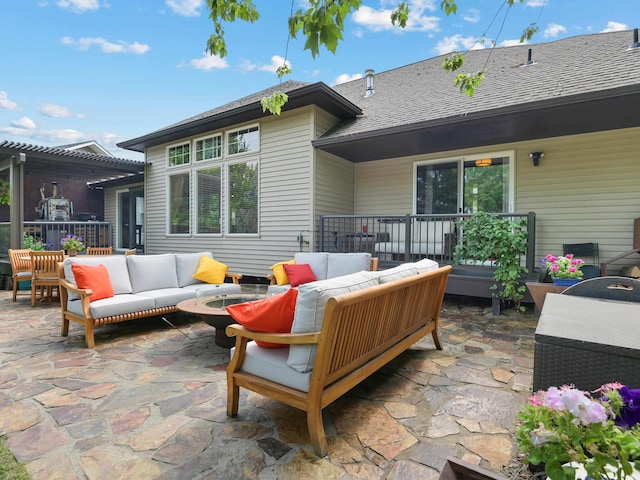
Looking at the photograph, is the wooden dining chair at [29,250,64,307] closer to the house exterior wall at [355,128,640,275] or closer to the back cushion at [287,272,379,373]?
the back cushion at [287,272,379,373]

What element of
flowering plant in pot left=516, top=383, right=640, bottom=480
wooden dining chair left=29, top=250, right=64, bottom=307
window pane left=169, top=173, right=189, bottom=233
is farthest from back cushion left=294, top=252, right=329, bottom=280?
window pane left=169, top=173, right=189, bottom=233

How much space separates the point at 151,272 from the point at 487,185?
6017 millimetres

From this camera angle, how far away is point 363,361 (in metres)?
2.37

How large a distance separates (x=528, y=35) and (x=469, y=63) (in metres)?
5.71

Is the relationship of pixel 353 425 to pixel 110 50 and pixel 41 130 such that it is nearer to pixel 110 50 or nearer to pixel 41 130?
pixel 110 50

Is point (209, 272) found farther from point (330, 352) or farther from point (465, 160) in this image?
point (465, 160)

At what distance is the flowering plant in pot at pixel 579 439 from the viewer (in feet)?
2.55

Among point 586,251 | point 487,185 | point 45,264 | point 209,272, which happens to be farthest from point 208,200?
point 586,251

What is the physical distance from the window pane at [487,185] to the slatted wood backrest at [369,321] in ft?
12.8

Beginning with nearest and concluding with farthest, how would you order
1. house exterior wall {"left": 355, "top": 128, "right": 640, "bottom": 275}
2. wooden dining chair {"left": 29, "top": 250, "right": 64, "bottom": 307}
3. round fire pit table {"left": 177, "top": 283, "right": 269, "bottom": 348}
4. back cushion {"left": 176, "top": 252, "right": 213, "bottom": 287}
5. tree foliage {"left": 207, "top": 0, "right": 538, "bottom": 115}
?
1. tree foliage {"left": 207, "top": 0, "right": 538, "bottom": 115}
2. round fire pit table {"left": 177, "top": 283, "right": 269, "bottom": 348}
3. back cushion {"left": 176, "top": 252, "right": 213, "bottom": 287}
4. house exterior wall {"left": 355, "top": 128, "right": 640, "bottom": 275}
5. wooden dining chair {"left": 29, "top": 250, "right": 64, "bottom": 307}

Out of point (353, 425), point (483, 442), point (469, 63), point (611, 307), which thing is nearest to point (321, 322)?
point (353, 425)

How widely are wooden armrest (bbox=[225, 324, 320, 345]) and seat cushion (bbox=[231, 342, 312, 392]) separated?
0.50ft

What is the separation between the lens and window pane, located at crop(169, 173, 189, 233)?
350 inches

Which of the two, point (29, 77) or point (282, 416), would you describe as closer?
point (282, 416)
